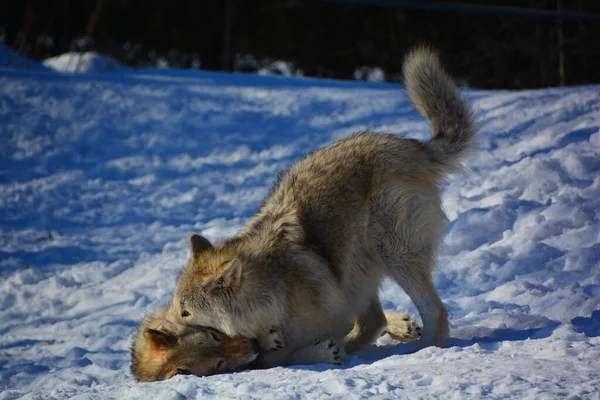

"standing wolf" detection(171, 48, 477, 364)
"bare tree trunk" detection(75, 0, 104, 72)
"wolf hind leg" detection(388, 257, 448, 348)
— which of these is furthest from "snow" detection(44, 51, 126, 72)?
"wolf hind leg" detection(388, 257, 448, 348)

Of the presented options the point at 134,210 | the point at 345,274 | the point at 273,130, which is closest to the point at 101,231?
the point at 134,210

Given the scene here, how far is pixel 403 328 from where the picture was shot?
5195 millimetres

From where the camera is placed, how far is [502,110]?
898 centimetres

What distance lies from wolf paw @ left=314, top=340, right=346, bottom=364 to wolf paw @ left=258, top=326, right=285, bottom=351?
0.23 meters

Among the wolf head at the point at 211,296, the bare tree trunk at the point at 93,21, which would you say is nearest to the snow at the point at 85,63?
the bare tree trunk at the point at 93,21

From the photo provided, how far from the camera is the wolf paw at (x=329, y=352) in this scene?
4539 millimetres

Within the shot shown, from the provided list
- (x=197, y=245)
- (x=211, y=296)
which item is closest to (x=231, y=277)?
(x=211, y=296)

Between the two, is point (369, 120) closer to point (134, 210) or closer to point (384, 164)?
point (134, 210)

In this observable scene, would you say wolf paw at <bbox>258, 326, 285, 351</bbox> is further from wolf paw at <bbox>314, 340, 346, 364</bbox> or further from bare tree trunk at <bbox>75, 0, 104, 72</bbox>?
bare tree trunk at <bbox>75, 0, 104, 72</bbox>

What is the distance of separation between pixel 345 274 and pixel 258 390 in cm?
123

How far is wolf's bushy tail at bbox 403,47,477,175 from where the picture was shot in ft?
16.9

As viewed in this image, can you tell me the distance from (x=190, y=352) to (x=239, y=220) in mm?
3545

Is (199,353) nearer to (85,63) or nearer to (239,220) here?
(239,220)

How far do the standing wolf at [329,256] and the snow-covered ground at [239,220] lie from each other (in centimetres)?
39
